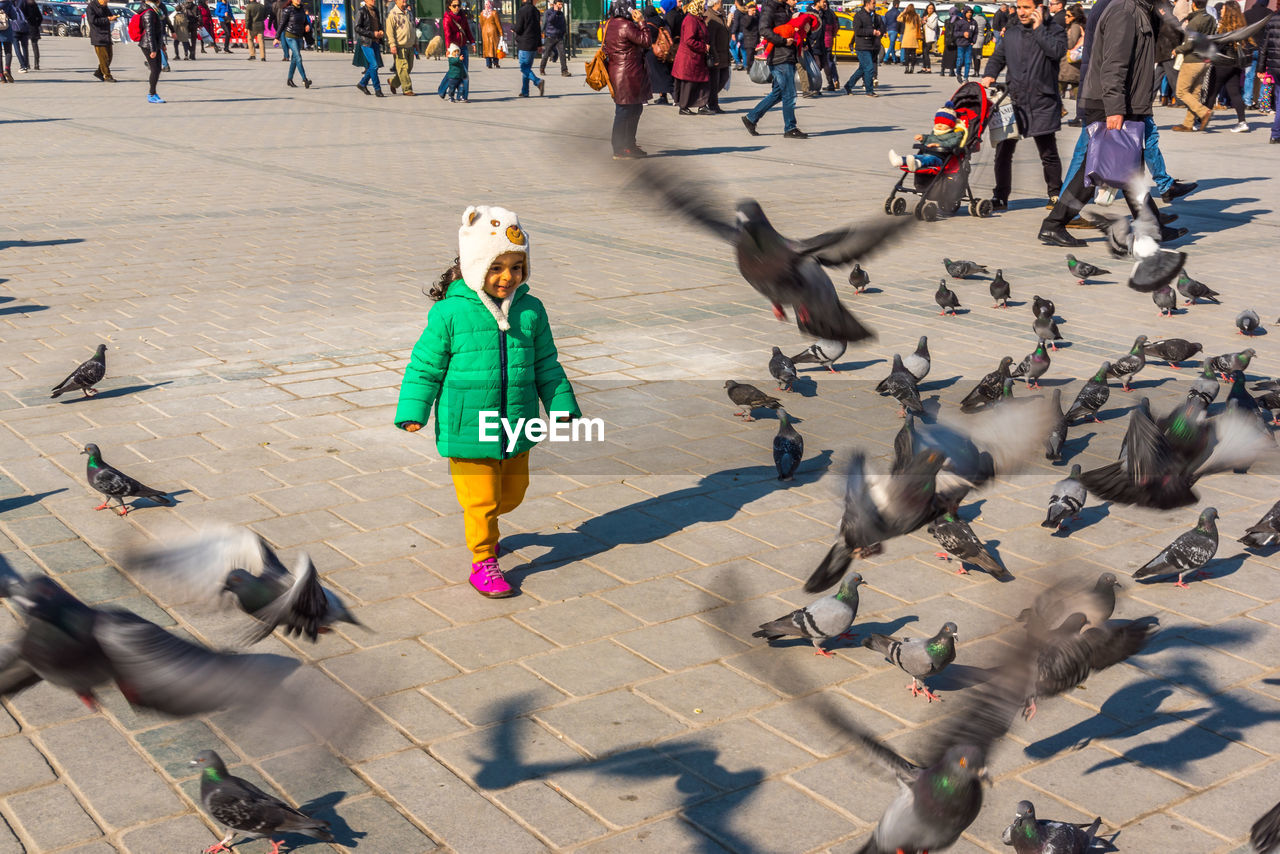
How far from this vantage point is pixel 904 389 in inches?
287

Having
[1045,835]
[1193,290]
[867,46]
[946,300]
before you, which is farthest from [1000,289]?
[867,46]

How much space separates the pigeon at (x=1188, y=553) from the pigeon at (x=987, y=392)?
2.06 metres

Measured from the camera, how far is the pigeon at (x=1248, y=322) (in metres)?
8.91

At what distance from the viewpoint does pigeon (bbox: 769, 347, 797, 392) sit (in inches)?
301

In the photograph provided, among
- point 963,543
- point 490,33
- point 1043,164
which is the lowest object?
point 963,543

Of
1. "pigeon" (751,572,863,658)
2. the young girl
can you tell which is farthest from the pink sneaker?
"pigeon" (751,572,863,658)

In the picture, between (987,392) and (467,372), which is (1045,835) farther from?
(987,392)

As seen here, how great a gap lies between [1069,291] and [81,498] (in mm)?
8162

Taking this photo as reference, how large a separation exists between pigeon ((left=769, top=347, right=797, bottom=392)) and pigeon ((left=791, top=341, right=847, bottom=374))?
21cm

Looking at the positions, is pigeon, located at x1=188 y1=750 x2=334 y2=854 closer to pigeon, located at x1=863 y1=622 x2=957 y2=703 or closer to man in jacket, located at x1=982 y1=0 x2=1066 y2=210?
pigeon, located at x1=863 y1=622 x2=957 y2=703

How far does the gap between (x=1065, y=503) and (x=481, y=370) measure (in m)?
2.80

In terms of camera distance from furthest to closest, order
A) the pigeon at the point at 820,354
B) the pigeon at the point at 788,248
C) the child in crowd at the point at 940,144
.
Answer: the child in crowd at the point at 940,144 < the pigeon at the point at 820,354 < the pigeon at the point at 788,248

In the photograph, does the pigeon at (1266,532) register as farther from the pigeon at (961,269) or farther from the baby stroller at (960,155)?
the baby stroller at (960,155)

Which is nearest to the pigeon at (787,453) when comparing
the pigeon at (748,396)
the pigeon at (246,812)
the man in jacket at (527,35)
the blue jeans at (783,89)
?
the pigeon at (748,396)
